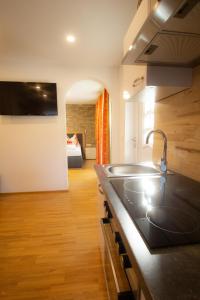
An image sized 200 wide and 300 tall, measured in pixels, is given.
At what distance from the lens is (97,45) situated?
90.9 inches

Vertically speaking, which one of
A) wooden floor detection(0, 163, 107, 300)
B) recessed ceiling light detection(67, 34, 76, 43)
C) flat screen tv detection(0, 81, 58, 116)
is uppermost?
recessed ceiling light detection(67, 34, 76, 43)

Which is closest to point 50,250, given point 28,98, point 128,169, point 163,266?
point 128,169

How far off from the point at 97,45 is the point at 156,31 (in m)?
1.88

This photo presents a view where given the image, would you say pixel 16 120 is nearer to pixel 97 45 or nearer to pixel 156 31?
pixel 97 45

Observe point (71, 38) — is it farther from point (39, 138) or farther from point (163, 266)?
point (163, 266)

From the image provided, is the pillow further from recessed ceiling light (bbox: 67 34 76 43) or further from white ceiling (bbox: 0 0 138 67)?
recessed ceiling light (bbox: 67 34 76 43)

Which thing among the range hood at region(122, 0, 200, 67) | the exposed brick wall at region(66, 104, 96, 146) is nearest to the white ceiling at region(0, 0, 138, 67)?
the range hood at region(122, 0, 200, 67)

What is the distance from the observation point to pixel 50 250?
5.46ft

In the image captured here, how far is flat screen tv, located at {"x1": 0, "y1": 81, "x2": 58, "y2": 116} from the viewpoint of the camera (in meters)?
2.85

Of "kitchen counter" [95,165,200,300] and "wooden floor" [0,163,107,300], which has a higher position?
"kitchen counter" [95,165,200,300]

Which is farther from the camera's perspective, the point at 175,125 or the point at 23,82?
the point at 23,82

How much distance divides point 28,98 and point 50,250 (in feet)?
7.94

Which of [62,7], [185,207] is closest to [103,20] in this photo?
[62,7]

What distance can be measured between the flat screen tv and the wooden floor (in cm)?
156
